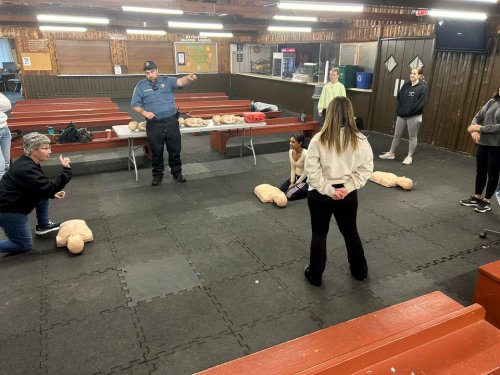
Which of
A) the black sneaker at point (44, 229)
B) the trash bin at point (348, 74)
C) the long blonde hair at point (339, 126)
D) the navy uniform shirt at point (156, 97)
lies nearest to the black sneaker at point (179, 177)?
the navy uniform shirt at point (156, 97)

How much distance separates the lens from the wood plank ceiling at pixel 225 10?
506cm

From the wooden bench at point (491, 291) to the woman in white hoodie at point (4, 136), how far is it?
17.6 feet

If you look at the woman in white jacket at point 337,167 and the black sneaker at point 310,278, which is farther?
the black sneaker at point 310,278

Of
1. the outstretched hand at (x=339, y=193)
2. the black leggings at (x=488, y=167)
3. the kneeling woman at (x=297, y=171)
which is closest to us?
the outstretched hand at (x=339, y=193)

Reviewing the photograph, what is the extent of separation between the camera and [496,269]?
2.43 metres

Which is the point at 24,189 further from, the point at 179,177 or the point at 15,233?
the point at 179,177

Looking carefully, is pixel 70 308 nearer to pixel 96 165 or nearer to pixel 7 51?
pixel 96 165

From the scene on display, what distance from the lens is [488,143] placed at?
A: 4.06 meters

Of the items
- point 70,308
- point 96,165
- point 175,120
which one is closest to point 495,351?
point 70,308

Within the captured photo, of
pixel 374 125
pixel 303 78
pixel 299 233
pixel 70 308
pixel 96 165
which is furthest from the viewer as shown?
pixel 303 78

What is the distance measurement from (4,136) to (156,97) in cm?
209

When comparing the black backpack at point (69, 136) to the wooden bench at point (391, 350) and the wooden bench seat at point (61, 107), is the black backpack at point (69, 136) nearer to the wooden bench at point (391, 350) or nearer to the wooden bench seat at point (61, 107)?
the wooden bench seat at point (61, 107)

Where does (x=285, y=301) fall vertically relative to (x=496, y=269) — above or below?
below

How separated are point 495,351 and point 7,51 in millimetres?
23473
